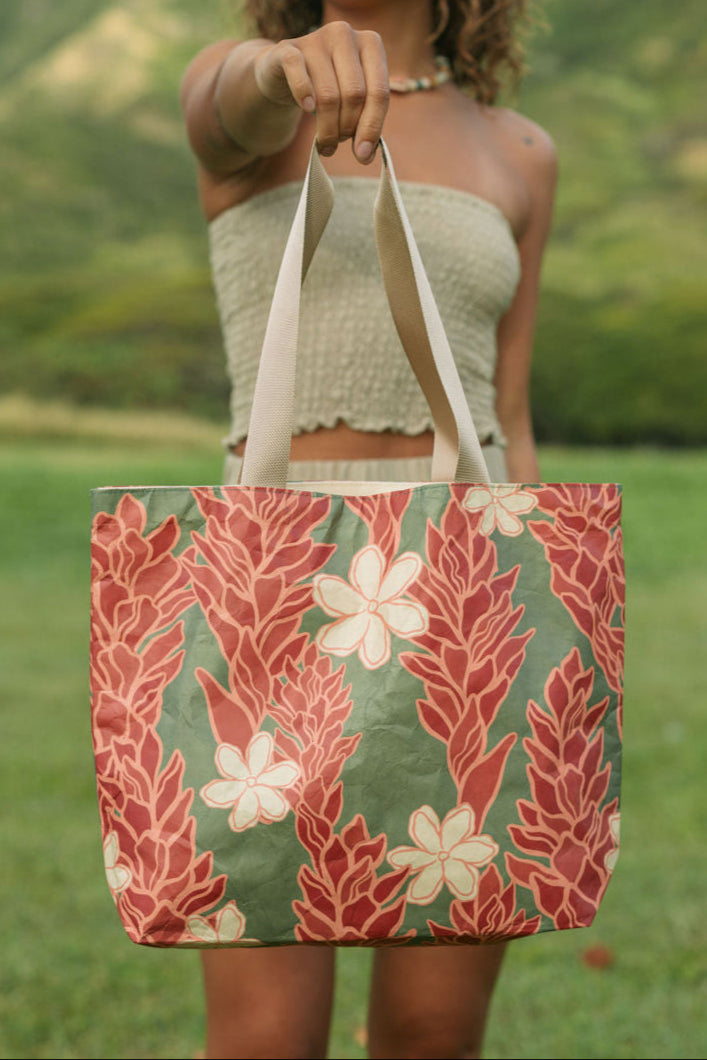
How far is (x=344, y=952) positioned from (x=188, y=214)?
9258 mm

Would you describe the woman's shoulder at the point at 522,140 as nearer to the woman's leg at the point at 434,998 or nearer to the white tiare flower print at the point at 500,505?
the white tiare flower print at the point at 500,505

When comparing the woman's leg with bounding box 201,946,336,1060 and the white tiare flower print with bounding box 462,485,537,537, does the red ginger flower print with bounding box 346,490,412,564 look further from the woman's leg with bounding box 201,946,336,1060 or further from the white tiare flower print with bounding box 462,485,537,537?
the woman's leg with bounding box 201,946,336,1060

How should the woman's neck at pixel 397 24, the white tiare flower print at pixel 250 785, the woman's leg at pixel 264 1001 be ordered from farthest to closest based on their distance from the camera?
the woman's neck at pixel 397 24 < the woman's leg at pixel 264 1001 < the white tiare flower print at pixel 250 785

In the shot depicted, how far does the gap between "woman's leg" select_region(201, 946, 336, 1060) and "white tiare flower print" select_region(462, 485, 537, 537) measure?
2.67ft

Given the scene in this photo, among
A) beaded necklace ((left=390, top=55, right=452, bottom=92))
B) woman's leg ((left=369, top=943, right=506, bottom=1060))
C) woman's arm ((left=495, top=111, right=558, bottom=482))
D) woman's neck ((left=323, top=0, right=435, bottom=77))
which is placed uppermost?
woman's neck ((left=323, top=0, right=435, bottom=77))

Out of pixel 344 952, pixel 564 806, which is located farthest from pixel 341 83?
pixel 344 952

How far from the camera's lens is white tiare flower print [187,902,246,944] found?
1.34 m

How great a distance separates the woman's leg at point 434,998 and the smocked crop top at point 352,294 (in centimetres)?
82

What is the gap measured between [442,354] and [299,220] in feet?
0.76

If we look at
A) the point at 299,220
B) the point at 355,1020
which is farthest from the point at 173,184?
the point at 299,220

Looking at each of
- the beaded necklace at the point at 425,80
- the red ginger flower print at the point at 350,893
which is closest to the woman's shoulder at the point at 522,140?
the beaded necklace at the point at 425,80

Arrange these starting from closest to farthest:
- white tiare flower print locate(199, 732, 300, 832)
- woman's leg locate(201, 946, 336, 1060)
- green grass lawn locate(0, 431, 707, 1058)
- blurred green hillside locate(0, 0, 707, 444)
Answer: white tiare flower print locate(199, 732, 300, 832)
woman's leg locate(201, 946, 336, 1060)
green grass lawn locate(0, 431, 707, 1058)
blurred green hillside locate(0, 0, 707, 444)

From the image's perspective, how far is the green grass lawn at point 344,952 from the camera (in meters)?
3.04

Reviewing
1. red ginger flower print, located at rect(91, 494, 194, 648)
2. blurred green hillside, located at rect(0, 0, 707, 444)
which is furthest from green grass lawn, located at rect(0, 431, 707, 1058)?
blurred green hillside, located at rect(0, 0, 707, 444)
